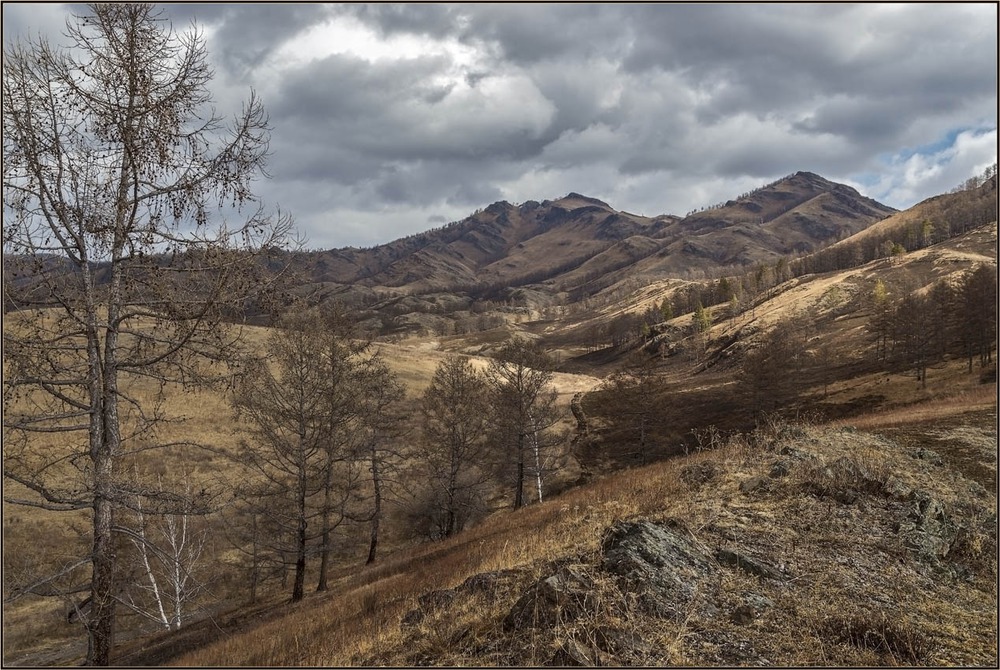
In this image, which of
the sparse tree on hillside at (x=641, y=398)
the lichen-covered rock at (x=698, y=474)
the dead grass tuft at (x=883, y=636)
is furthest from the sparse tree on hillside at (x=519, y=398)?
the dead grass tuft at (x=883, y=636)

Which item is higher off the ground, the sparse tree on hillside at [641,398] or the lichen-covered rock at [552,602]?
the lichen-covered rock at [552,602]

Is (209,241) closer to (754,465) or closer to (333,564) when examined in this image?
(754,465)

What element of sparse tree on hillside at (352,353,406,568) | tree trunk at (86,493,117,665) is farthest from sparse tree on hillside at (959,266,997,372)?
tree trunk at (86,493,117,665)

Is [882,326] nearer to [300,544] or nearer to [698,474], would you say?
[698,474]

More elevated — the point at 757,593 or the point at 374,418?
the point at 757,593

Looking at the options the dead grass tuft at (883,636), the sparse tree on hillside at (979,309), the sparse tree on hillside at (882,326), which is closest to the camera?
the dead grass tuft at (883,636)

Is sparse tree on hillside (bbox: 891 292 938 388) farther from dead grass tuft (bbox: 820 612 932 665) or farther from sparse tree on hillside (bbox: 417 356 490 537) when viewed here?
dead grass tuft (bbox: 820 612 932 665)

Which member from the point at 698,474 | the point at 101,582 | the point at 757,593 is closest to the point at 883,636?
the point at 757,593

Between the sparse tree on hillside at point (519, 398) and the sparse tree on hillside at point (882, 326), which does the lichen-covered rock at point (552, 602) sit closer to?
the sparse tree on hillside at point (519, 398)

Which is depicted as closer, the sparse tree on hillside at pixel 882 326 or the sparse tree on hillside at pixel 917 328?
the sparse tree on hillside at pixel 917 328

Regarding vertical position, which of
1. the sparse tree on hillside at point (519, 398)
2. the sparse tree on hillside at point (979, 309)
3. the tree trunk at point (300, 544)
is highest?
the sparse tree on hillside at point (979, 309)

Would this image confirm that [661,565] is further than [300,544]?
No

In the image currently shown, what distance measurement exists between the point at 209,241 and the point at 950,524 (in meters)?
12.0

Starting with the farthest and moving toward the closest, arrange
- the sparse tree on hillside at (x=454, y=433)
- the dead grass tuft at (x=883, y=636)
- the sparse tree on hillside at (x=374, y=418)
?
the sparse tree on hillside at (x=454, y=433) < the sparse tree on hillside at (x=374, y=418) < the dead grass tuft at (x=883, y=636)
